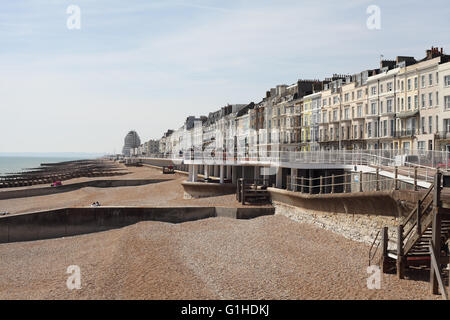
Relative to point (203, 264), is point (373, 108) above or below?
above

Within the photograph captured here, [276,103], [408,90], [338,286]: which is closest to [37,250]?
[338,286]

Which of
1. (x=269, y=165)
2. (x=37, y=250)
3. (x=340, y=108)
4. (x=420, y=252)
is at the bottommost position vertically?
(x=37, y=250)

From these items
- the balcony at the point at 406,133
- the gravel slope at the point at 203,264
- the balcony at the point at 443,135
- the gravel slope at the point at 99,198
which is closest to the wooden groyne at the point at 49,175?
the gravel slope at the point at 99,198

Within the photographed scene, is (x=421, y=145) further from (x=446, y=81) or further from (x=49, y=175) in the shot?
(x=49, y=175)

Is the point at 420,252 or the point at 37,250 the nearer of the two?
the point at 420,252

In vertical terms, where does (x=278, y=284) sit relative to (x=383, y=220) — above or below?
below

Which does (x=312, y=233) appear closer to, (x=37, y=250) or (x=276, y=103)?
(x=37, y=250)

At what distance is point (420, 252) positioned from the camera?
52.8ft

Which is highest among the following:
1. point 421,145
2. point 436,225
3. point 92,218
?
point 421,145

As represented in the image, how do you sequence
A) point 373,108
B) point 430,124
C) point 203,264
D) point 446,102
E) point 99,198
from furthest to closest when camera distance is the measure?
1. point 373,108
2. point 99,198
3. point 430,124
4. point 446,102
5. point 203,264

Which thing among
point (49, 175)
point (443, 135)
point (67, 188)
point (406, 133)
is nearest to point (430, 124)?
point (443, 135)

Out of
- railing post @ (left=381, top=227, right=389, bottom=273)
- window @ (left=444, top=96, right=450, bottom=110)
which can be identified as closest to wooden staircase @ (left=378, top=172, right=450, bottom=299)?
railing post @ (left=381, top=227, right=389, bottom=273)

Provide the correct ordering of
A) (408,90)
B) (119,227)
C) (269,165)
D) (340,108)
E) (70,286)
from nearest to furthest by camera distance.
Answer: (70,286)
(119,227)
(269,165)
(408,90)
(340,108)

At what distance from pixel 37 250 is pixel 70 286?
834 cm
